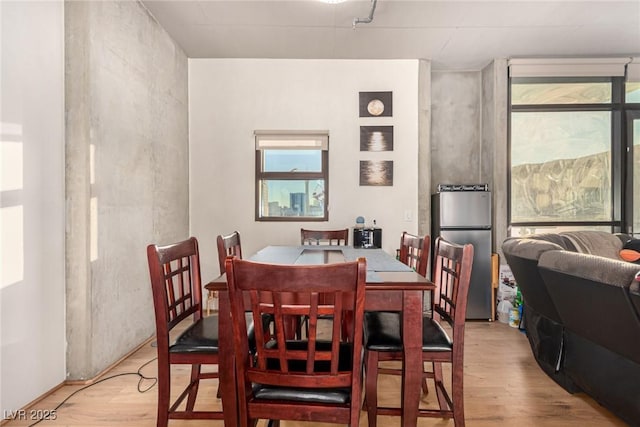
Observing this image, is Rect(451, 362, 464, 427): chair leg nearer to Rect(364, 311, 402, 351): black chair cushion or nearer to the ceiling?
Rect(364, 311, 402, 351): black chair cushion

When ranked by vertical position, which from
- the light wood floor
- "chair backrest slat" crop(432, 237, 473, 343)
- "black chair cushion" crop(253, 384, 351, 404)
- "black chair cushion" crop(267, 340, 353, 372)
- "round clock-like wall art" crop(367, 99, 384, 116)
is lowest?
the light wood floor

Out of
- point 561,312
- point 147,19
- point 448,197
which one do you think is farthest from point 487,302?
point 147,19

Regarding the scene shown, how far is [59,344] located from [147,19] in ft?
8.54

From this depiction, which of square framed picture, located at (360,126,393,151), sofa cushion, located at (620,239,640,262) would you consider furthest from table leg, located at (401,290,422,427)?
square framed picture, located at (360,126,393,151)

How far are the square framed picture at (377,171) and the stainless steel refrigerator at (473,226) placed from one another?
63 centimetres

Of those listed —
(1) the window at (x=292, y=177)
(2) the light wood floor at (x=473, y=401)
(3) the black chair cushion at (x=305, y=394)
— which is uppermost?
(1) the window at (x=292, y=177)

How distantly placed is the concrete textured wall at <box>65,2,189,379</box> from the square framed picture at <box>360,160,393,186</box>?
205 cm

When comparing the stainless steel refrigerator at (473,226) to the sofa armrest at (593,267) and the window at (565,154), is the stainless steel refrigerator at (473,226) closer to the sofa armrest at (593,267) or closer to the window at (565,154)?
the window at (565,154)

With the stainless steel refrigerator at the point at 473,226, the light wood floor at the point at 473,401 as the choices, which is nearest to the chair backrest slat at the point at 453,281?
the light wood floor at the point at 473,401

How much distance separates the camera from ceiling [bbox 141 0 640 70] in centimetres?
300

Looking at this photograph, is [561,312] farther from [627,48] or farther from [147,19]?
[147,19]

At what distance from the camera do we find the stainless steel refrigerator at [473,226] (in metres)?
3.78

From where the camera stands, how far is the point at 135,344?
115 inches

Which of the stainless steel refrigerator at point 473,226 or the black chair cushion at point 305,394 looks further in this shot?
the stainless steel refrigerator at point 473,226
